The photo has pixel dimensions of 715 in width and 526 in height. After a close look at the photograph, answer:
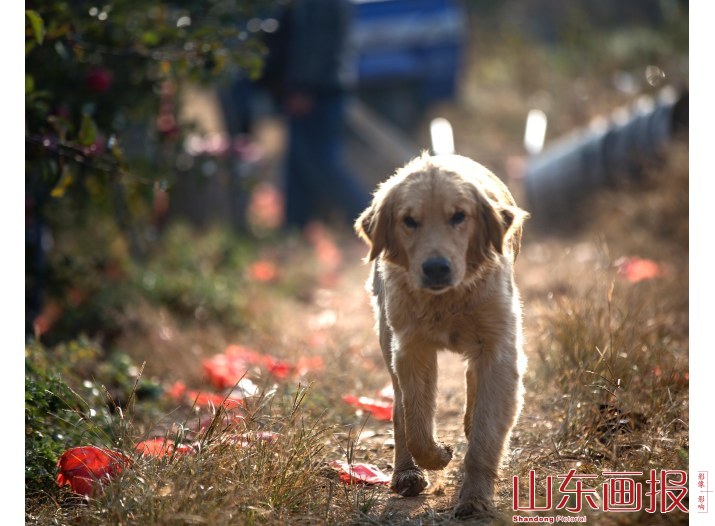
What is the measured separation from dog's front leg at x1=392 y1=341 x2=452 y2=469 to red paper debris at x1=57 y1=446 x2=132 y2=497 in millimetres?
1172

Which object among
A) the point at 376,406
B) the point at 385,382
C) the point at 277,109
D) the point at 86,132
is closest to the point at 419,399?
the point at 376,406

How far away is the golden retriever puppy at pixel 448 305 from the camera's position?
12.7 feet

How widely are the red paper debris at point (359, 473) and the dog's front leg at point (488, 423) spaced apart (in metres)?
0.47

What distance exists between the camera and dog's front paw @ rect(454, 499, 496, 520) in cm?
376

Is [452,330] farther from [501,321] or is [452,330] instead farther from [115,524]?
[115,524]

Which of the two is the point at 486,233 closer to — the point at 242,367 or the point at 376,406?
the point at 376,406

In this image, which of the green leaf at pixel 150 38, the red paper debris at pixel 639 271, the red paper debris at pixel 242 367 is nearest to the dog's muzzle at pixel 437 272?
the red paper debris at pixel 242 367

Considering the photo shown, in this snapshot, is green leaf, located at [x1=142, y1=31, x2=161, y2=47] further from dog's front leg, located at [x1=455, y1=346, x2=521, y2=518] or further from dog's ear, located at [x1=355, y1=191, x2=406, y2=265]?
dog's front leg, located at [x1=455, y1=346, x2=521, y2=518]

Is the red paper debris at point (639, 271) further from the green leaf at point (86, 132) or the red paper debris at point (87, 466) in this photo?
the red paper debris at point (87, 466)

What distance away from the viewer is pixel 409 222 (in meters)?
4.02

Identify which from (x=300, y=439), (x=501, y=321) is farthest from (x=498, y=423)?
(x=300, y=439)

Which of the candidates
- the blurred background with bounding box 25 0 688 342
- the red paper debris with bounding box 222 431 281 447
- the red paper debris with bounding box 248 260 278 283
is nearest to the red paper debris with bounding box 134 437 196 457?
the red paper debris with bounding box 222 431 281 447
